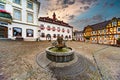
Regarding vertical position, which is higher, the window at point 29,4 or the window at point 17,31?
the window at point 29,4

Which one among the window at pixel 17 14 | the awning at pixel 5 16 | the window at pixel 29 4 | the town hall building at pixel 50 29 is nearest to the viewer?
the awning at pixel 5 16

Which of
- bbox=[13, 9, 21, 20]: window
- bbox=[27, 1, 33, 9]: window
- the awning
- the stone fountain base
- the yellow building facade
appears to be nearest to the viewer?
the stone fountain base

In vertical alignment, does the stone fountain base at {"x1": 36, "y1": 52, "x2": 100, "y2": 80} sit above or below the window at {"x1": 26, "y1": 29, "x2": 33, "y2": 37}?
below

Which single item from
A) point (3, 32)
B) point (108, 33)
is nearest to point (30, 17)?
point (3, 32)

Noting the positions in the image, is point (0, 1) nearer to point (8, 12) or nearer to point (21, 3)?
point (8, 12)

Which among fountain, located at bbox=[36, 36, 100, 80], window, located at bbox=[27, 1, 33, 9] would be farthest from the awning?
fountain, located at bbox=[36, 36, 100, 80]

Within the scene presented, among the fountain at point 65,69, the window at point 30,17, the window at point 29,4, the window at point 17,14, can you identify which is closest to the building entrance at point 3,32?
the window at point 17,14

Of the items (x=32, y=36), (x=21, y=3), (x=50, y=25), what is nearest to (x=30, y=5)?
(x=21, y=3)

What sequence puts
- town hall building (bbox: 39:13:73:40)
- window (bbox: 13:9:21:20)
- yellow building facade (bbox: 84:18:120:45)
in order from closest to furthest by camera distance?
window (bbox: 13:9:21:20) < town hall building (bbox: 39:13:73:40) < yellow building facade (bbox: 84:18:120:45)

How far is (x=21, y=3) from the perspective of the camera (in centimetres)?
1602

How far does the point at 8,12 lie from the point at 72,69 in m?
14.8

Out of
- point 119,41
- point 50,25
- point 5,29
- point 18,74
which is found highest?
point 50,25

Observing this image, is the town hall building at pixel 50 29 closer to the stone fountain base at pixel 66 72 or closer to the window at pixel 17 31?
the window at pixel 17 31

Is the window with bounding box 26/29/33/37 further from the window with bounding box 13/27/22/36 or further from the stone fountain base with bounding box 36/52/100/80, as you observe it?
the stone fountain base with bounding box 36/52/100/80
